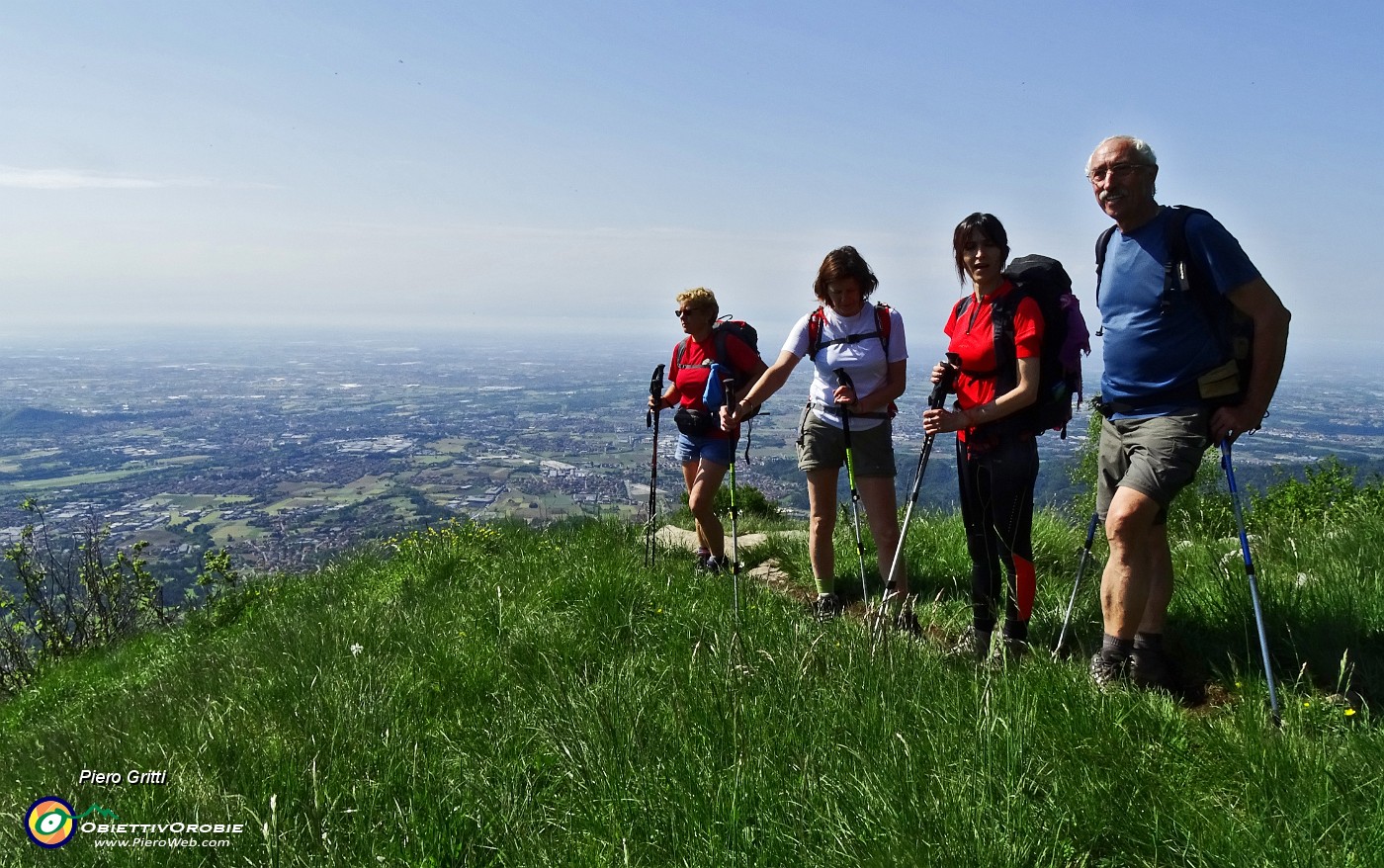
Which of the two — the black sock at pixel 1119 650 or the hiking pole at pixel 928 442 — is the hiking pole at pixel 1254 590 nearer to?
the black sock at pixel 1119 650

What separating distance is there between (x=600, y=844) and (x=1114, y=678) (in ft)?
7.11

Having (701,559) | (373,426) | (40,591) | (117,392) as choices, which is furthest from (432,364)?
(701,559)

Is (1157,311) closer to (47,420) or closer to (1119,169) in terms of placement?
(1119,169)

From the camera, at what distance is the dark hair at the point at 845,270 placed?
4539 millimetres

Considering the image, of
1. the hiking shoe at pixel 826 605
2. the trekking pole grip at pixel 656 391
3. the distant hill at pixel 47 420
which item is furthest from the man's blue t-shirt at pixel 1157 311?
the distant hill at pixel 47 420

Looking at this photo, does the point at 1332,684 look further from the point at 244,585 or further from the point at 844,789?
the point at 244,585

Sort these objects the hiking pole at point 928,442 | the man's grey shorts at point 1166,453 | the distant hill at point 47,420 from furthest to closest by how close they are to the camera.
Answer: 1. the distant hill at point 47,420
2. the hiking pole at point 928,442
3. the man's grey shorts at point 1166,453

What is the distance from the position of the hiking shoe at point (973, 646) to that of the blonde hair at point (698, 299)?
120 inches

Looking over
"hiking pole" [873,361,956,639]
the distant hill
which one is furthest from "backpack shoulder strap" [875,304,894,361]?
the distant hill

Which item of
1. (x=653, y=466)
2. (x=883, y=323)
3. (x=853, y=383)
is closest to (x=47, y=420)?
(x=653, y=466)

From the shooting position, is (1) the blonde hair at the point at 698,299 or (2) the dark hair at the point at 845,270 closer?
(2) the dark hair at the point at 845,270

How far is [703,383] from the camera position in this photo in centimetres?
593

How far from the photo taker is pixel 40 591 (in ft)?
40.0

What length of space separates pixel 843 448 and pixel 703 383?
4.89 ft
